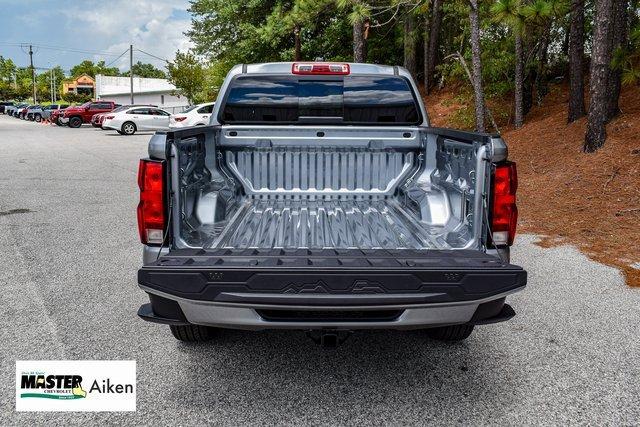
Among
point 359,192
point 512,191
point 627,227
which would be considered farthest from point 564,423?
point 627,227

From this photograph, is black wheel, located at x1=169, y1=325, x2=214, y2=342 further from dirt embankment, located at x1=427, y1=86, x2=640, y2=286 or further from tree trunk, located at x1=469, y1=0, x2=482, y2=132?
tree trunk, located at x1=469, y1=0, x2=482, y2=132

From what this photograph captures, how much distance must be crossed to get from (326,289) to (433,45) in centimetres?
2232

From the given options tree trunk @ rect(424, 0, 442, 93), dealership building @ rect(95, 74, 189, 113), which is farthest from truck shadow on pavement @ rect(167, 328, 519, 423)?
dealership building @ rect(95, 74, 189, 113)

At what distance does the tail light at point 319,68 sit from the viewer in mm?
4812

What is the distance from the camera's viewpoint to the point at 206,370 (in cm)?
363

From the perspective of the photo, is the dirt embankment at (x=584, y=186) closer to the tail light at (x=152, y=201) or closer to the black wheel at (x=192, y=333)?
the black wheel at (x=192, y=333)

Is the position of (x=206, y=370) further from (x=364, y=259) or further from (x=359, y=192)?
(x=359, y=192)

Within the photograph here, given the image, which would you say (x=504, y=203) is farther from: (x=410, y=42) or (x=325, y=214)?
(x=410, y=42)

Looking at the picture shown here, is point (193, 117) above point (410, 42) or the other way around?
the other way around

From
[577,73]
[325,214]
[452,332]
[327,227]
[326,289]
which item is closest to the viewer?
[326,289]

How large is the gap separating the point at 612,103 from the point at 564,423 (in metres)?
10.8

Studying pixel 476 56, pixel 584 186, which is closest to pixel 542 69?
pixel 476 56

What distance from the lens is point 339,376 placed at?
357 cm

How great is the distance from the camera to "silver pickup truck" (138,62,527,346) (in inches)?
111
